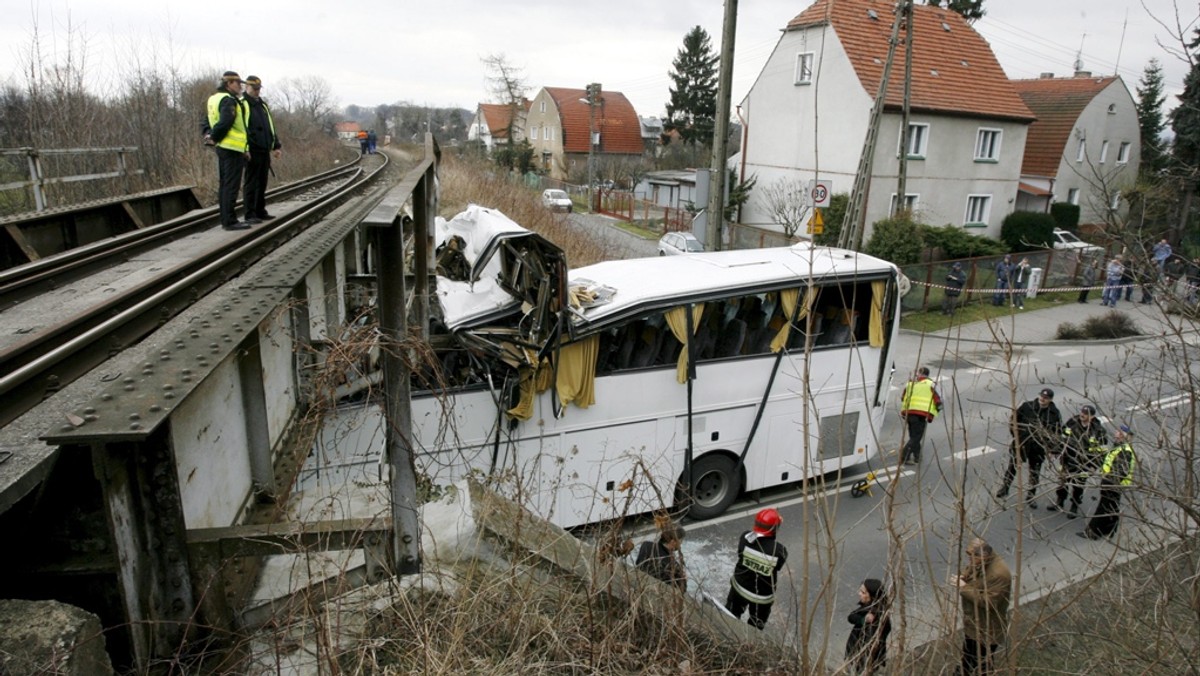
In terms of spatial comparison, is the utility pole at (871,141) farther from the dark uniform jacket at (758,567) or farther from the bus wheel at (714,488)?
the dark uniform jacket at (758,567)

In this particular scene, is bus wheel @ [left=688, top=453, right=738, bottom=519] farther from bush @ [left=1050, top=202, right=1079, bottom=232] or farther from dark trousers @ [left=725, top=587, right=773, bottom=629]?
bush @ [left=1050, top=202, right=1079, bottom=232]

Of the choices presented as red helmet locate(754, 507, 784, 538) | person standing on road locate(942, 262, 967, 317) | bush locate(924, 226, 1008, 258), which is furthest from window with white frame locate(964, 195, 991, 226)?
red helmet locate(754, 507, 784, 538)

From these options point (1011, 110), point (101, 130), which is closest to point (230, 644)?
point (101, 130)

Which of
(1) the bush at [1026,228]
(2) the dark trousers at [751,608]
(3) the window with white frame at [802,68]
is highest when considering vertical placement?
(3) the window with white frame at [802,68]

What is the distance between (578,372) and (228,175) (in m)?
4.20

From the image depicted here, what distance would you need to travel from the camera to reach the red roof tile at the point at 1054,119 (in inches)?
1407

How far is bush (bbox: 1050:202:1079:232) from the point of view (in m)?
33.9

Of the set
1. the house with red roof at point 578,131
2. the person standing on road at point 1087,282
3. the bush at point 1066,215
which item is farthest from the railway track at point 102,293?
the house with red roof at point 578,131

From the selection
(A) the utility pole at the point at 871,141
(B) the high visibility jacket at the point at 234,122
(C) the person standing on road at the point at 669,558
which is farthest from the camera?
(A) the utility pole at the point at 871,141

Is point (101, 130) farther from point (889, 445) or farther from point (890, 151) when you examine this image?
point (890, 151)

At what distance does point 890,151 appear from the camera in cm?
2688

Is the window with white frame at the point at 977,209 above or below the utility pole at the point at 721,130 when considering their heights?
below

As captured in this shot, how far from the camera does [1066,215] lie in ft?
112

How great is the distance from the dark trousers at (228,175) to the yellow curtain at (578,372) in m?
3.90
